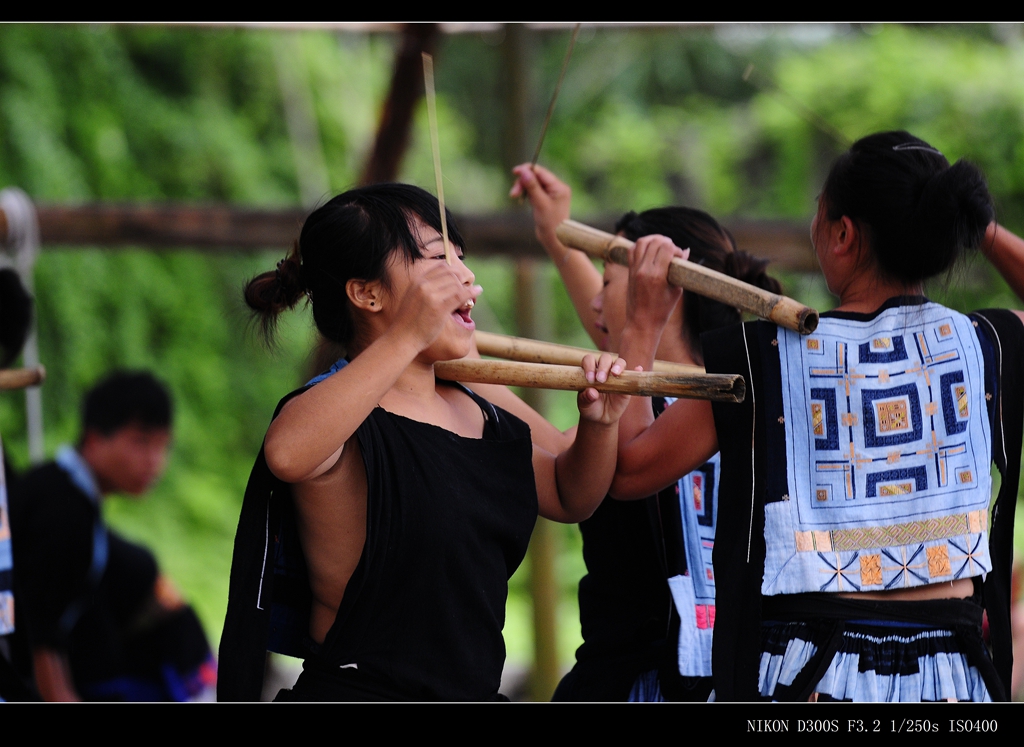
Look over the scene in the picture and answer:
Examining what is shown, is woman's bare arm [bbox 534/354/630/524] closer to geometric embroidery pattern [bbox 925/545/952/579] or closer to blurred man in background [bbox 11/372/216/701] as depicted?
geometric embroidery pattern [bbox 925/545/952/579]

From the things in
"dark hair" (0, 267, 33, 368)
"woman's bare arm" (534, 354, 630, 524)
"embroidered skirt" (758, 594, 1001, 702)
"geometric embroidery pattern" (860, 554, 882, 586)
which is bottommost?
"embroidered skirt" (758, 594, 1001, 702)

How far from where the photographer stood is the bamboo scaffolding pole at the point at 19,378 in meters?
2.31

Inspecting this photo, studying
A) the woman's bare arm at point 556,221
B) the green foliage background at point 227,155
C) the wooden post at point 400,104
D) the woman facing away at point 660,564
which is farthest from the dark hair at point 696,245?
the green foliage background at point 227,155

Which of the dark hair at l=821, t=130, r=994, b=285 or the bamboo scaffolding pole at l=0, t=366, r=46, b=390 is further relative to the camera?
the bamboo scaffolding pole at l=0, t=366, r=46, b=390

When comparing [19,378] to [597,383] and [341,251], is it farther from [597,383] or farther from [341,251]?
[597,383]

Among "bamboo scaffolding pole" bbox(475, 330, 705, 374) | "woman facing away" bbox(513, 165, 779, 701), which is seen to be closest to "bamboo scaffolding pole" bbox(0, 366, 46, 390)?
"bamboo scaffolding pole" bbox(475, 330, 705, 374)

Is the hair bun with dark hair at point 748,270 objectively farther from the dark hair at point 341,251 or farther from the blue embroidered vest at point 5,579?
the blue embroidered vest at point 5,579

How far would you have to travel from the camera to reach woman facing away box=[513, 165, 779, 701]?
209cm

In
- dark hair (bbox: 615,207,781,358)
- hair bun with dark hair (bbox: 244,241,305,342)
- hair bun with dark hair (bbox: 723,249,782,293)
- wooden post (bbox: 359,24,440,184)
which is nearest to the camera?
hair bun with dark hair (bbox: 244,241,305,342)

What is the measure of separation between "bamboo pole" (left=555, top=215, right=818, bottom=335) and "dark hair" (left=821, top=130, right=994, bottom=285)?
7.5 inches

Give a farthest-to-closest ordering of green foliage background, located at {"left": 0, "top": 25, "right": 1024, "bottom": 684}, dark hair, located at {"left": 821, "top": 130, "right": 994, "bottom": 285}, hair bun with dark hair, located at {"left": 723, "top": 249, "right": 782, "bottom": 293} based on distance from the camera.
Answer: green foliage background, located at {"left": 0, "top": 25, "right": 1024, "bottom": 684} → hair bun with dark hair, located at {"left": 723, "top": 249, "right": 782, "bottom": 293} → dark hair, located at {"left": 821, "top": 130, "right": 994, "bottom": 285}

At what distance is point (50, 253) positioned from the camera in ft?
22.5

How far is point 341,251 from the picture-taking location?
1.78 meters
